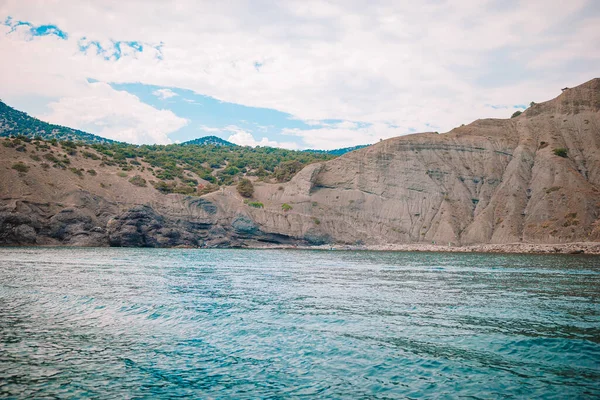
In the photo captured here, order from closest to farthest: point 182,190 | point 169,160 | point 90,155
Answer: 1. point 182,190
2. point 90,155
3. point 169,160

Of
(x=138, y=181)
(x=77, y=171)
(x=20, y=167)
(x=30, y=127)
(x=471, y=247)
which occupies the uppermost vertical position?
(x=30, y=127)

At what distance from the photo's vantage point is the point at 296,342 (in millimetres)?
12375

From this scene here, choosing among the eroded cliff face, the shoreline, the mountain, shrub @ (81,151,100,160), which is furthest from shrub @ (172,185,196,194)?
the mountain

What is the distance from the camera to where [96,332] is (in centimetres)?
1338

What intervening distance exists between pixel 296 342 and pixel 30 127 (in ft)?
606

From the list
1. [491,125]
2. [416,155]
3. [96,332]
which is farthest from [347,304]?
[491,125]

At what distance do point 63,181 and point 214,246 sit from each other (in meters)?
26.5

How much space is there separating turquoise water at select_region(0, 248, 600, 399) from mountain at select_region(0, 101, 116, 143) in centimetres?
15735

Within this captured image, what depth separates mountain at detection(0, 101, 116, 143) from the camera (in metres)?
154

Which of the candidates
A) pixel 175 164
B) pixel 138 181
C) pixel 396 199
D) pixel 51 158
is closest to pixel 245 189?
pixel 138 181

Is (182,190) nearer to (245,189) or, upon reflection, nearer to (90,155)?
(245,189)

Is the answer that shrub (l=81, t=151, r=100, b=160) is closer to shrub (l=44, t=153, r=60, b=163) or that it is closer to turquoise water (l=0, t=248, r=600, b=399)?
shrub (l=44, t=153, r=60, b=163)

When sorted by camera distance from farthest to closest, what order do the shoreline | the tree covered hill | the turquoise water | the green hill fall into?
1. the tree covered hill
2. the green hill
3. the shoreline
4. the turquoise water

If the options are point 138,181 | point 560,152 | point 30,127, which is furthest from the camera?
point 30,127
